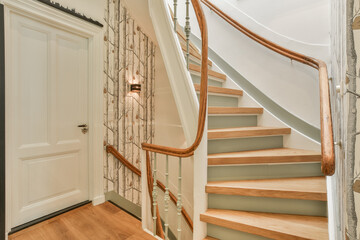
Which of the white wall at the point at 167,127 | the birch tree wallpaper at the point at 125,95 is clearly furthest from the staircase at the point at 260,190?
the birch tree wallpaper at the point at 125,95

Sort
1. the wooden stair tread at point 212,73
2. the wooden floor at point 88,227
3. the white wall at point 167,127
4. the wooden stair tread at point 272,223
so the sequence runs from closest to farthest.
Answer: the wooden stair tread at point 272,223
the wooden floor at point 88,227
the wooden stair tread at point 212,73
the white wall at point 167,127

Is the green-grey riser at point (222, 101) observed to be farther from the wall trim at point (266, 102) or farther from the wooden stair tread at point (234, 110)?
the wall trim at point (266, 102)

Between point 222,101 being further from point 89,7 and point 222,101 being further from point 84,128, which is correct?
point 89,7

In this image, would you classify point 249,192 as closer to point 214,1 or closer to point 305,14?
point 305,14

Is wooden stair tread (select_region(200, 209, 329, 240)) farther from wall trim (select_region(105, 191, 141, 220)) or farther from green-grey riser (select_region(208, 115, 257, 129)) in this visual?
wall trim (select_region(105, 191, 141, 220))

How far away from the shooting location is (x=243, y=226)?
4.55ft

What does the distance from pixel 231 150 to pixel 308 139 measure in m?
0.90

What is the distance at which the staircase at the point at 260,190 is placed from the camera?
4.49ft

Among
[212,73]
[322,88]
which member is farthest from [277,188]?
[212,73]

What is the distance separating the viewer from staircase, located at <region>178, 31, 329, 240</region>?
53.9 inches

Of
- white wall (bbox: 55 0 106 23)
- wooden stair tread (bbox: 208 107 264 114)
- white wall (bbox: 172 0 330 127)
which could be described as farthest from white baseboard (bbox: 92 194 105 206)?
white wall (bbox: 172 0 330 127)

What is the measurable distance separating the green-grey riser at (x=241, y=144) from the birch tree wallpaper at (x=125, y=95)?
4.81 ft

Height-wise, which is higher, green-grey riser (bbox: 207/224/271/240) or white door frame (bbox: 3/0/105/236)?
white door frame (bbox: 3/0/105/236)

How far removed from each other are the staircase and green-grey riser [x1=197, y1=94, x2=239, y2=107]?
0.69 feet
